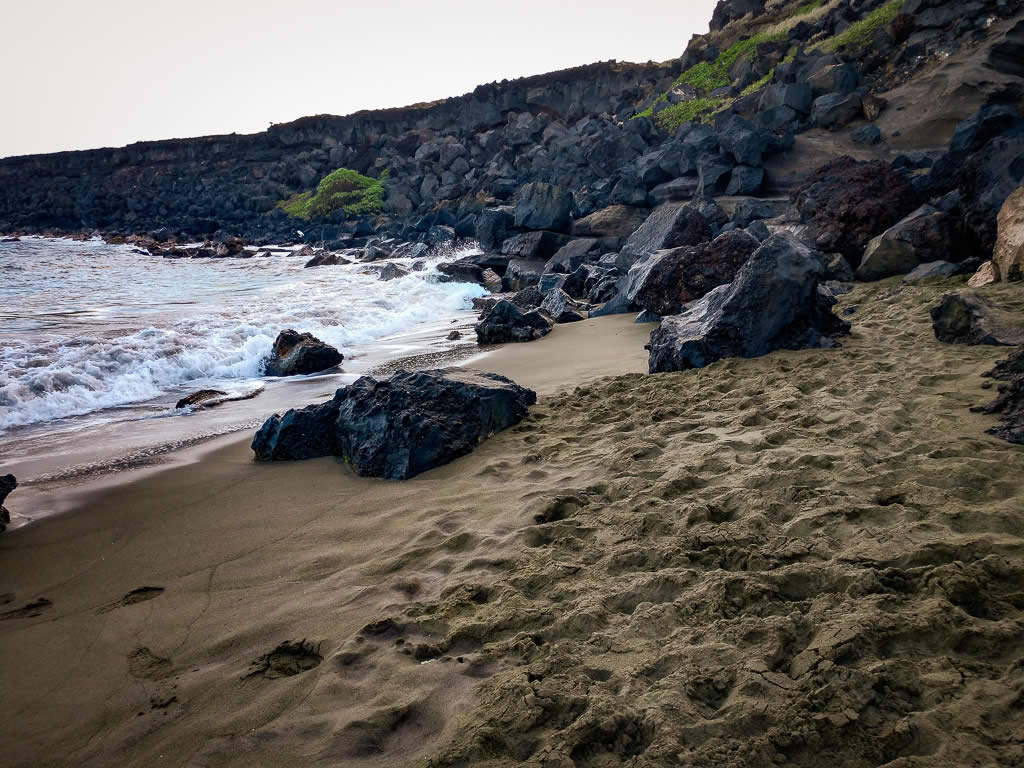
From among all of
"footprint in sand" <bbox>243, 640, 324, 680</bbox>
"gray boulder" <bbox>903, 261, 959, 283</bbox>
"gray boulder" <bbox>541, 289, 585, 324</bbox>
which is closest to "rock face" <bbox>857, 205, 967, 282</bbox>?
"gray boulder" <bbox>903, 261, 959, 283</bbox>

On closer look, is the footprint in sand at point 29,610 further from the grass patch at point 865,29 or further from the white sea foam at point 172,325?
the grass patch at point 865,29

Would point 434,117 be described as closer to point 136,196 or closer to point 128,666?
point 136,196

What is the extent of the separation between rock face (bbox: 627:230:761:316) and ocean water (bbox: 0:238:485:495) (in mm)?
3381

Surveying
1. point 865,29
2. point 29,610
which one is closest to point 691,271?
point 29,610

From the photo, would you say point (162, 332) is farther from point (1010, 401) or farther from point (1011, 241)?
point (1011, 241)

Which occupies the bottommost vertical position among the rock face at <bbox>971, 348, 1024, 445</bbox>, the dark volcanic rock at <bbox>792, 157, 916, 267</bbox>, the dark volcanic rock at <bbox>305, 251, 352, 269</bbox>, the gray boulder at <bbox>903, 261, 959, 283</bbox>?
the rock face at <bbox>971, 348, 1024, 445</bbox>

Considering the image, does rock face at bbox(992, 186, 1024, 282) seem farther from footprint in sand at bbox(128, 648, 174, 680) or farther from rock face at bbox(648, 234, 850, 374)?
footprint in sand at bbox(128, 648, 174, 680)

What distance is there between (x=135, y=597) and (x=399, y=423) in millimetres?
1722

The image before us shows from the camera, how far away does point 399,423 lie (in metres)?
3.95

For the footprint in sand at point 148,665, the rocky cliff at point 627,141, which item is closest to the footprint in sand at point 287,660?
the footprint in sand at point 148,665

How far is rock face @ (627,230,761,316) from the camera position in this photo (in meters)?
7.22

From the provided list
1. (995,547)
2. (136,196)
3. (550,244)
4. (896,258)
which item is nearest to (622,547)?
(995,547)

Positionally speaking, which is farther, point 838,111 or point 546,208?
point 838,111

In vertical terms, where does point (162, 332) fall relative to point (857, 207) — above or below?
below
